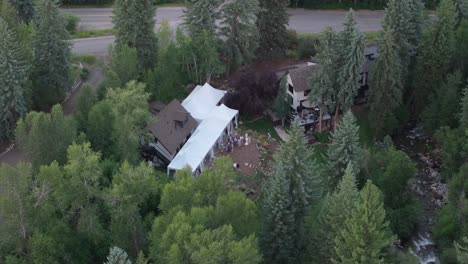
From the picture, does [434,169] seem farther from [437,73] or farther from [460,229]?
[460,229]

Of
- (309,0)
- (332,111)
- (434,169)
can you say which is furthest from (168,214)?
(309,0)

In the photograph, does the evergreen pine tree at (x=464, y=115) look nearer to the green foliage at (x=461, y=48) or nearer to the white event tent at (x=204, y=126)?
the green foliage at (x=461, y=48)

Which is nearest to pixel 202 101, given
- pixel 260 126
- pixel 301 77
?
pixel 260 126

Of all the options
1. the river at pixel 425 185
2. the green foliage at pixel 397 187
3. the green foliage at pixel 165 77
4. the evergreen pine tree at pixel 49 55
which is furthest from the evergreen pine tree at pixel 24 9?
the river at pixel 425 185

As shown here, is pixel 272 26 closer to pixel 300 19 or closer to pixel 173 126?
pixel 300 19

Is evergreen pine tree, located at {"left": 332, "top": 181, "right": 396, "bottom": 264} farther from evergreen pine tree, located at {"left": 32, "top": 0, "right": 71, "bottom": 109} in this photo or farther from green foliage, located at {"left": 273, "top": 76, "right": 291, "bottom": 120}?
evergreen pine tree, located at {"left": 32, "top": 0, "right": 71, "bottom": 109}

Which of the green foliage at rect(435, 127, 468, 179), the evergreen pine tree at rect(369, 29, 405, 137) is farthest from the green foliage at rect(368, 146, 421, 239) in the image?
the evergreen pine tree at rect(369, 29, 405, 137)
